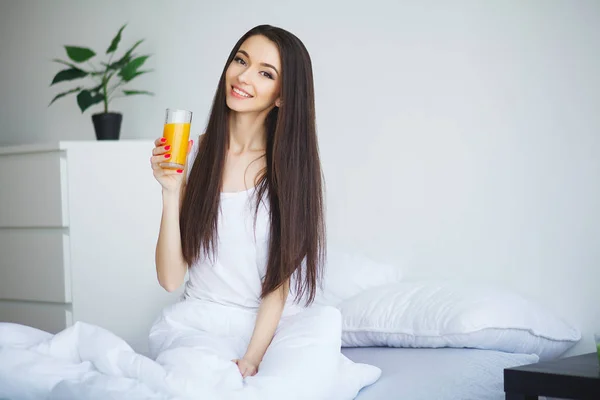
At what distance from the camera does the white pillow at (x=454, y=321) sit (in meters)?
2.20

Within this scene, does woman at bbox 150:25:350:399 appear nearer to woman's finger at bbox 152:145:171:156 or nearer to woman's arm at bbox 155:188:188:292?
woman's arm at bbox 155:188:188:292

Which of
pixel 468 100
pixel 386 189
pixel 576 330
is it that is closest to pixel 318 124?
pixel 386 189

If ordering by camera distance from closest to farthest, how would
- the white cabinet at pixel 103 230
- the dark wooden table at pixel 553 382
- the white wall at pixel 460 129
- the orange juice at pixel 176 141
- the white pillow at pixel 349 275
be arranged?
the dark wooden table at pixel 553 382, the orange juice at pixel 176 141, the white wall at pixel 460 129, the white pillow at pixel 349 275, the white cabinet at pixel 103 230

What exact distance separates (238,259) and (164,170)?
12.0 inches

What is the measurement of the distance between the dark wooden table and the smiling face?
0.87 meters

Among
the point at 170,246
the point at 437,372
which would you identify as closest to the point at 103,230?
the point at 170,246

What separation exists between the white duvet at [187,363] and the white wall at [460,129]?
828mm

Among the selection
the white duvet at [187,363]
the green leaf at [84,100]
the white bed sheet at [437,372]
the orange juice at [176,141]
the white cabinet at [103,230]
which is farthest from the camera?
the green leaf at [84,100]

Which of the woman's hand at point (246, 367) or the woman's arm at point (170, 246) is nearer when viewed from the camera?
the woman's hand at point (246, 367)

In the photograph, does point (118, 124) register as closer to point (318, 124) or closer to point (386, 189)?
point (318, 124)

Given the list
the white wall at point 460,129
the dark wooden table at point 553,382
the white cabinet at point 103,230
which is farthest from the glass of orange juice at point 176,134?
the white cabinet at point 103,230

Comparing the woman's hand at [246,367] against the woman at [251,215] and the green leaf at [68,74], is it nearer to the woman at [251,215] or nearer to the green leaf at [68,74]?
the woman at [251,215]

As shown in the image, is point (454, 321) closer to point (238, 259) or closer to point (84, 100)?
point (238, 259)

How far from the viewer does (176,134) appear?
1.71 m
